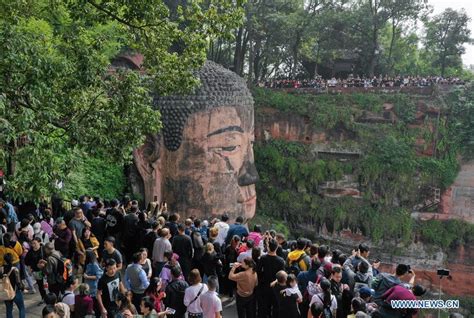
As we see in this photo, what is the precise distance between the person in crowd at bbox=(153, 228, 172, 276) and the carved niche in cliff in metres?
6.25

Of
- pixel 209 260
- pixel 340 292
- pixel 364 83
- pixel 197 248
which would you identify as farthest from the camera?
pixel 364 83

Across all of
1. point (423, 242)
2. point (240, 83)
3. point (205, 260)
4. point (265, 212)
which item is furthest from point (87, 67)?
point (423, 242)

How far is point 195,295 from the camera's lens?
5.63 m

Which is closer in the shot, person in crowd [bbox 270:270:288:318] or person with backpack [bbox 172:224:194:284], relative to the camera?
person in crowd [bbox 270:270:288:318]

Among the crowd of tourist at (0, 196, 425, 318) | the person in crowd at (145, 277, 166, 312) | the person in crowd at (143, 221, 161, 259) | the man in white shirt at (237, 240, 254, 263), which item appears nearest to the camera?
the crowd of tourist at (0, 196, 425, 318)

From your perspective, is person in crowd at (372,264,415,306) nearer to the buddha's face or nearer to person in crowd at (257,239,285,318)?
person in crowd at (257,239,285,318)

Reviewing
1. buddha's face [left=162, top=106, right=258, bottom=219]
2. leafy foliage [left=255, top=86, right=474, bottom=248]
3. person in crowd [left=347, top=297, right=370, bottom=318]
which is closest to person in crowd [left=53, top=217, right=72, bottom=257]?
person in crowd [left=347, top=297, right=370, bottom=318]

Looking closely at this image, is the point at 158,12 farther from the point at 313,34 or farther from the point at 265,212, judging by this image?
the point at 313,34

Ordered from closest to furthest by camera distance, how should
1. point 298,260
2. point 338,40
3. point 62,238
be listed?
1. point 298,260
2. point 62,238
3. point 338,40

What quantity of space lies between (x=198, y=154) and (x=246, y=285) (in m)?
7.16

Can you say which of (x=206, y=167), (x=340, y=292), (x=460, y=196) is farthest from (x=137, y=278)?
(x=460, y=196)

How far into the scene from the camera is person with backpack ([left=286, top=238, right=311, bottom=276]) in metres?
6.57

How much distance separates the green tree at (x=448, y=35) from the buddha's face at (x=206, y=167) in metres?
19.6

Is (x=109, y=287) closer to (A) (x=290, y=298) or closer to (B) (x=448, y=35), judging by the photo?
(A) (x=290, y=298)
